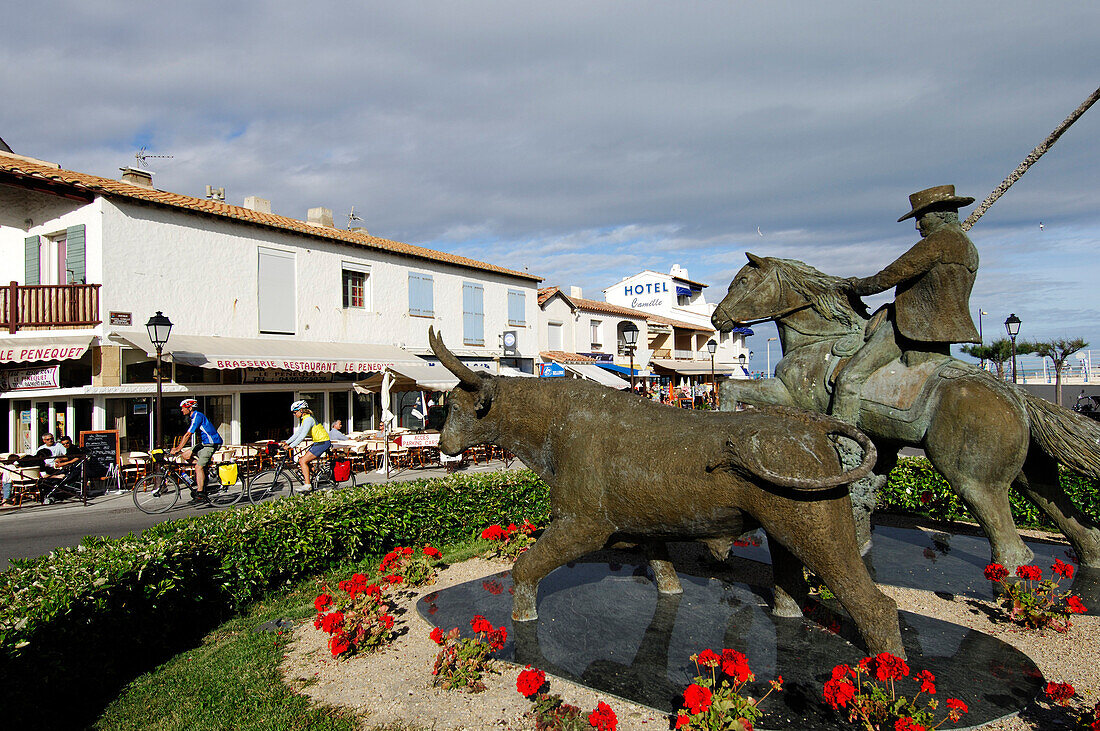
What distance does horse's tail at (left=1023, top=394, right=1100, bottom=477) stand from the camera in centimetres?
459

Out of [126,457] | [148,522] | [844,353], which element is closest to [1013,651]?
[844,353]

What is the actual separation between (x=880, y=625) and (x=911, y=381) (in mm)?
2427

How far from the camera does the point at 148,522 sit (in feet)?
33.8

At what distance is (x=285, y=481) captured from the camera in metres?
12.5

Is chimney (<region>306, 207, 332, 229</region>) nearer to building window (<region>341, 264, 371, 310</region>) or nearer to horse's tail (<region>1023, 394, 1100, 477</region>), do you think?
building window (<region>341, 264, 371, 310</region>)

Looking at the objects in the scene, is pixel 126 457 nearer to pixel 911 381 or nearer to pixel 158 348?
pixel 158 348

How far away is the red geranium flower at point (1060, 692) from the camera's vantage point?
3.22 metres

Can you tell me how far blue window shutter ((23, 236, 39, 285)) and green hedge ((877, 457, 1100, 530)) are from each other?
19846 mm

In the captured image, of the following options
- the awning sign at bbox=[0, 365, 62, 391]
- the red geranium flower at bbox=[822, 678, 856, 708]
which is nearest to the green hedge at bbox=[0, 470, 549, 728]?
the red geranium flower at bbox=[822, 678, 856, 708]

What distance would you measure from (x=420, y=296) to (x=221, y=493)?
12268mm

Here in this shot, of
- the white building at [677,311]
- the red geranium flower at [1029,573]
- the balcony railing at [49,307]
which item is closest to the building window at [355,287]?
the balcony railing at [49,307]

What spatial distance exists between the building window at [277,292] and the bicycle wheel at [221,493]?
6.98m

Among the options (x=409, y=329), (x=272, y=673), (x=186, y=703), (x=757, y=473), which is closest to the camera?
(x=757, y=473)

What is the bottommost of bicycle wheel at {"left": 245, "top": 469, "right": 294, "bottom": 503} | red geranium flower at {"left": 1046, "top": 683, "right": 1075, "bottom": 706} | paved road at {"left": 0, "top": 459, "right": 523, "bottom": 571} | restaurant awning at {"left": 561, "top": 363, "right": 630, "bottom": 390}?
paved road at {"left": 0, "top": 459, "right": 523, "bottom": 571}
